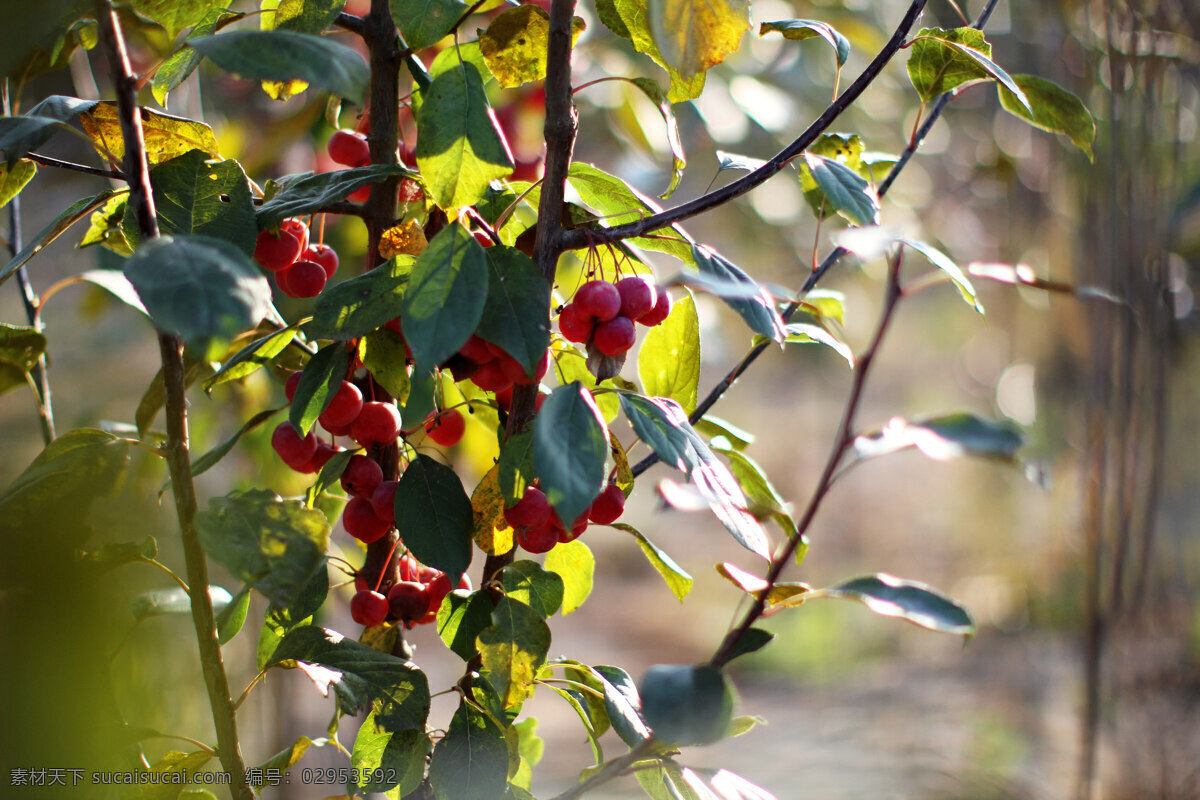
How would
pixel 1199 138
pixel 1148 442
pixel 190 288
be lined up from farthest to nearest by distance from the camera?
1. pixel 1199 138
2. pixel 1148 442
3. pixel 190 288

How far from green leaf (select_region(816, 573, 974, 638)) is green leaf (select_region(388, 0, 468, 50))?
32cm

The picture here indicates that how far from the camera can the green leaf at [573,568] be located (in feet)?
1.78

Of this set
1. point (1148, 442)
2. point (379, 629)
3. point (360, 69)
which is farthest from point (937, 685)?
point (360, 69)

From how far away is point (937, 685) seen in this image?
9.50 ft

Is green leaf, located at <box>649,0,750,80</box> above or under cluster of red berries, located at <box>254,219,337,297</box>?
above

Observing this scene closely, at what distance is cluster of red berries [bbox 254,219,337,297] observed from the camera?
0.46 meters

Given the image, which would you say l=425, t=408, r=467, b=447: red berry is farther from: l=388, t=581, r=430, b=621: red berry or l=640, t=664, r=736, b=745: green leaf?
l=640, t=664, r=736, b=745: green leaf

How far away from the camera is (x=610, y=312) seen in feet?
1.34

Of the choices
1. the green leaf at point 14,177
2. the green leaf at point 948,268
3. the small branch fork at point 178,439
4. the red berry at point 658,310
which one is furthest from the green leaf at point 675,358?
the green leaf at point 14,177

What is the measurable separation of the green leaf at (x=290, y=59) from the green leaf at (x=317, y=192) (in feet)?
0.28

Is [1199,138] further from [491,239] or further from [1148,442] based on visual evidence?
[491,239]

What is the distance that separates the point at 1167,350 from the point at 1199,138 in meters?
0.83

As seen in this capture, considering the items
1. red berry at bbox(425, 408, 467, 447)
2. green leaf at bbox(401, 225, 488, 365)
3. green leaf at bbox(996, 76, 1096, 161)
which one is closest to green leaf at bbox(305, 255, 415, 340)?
green leaf at bbox(401, 225, 488, 365)

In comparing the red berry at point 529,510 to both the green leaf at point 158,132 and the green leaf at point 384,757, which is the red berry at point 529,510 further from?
the green leaf at point 158,132
